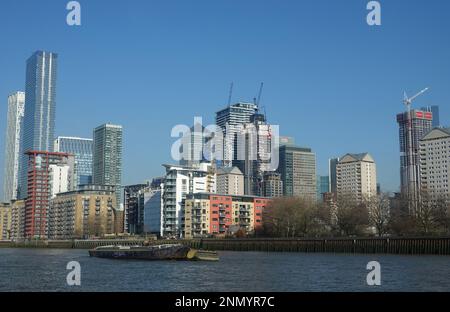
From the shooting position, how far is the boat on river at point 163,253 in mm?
91938

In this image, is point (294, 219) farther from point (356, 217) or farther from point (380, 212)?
point (380, 212)

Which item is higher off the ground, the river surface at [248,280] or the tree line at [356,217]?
the tree line at [356,217]

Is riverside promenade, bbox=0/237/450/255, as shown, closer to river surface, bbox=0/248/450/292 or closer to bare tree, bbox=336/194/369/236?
bare tree, bbox=336/194/369/236

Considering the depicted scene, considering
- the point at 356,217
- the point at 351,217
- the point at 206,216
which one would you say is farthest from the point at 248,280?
the point at 206,216

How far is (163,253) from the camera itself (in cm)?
9512

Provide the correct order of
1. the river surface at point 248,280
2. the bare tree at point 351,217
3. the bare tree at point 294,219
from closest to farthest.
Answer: the river surface at point 248,280 → the bare tree at point 351,217 → the bare tree at point 294,219

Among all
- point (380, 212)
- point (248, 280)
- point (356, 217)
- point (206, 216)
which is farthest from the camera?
point (206, 216)

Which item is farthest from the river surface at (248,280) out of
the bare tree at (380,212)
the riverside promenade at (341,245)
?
the bare tree at (380,212)

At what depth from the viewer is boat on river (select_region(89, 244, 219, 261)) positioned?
91.9m

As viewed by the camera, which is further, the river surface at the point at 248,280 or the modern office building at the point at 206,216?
the modern office building at the point at 206,216

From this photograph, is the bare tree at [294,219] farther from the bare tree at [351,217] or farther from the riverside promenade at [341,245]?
the riverside promenade at [341,245]

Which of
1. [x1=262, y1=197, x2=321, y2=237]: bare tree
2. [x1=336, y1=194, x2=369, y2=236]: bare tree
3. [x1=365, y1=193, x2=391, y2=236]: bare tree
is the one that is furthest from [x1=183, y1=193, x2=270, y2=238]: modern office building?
[x1=365, y1=193, x2=391, y2=236]: bare tree

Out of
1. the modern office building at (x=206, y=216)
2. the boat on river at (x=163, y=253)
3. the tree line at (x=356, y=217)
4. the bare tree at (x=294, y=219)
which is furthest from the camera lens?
the modern office building at (x=206, y=216)
